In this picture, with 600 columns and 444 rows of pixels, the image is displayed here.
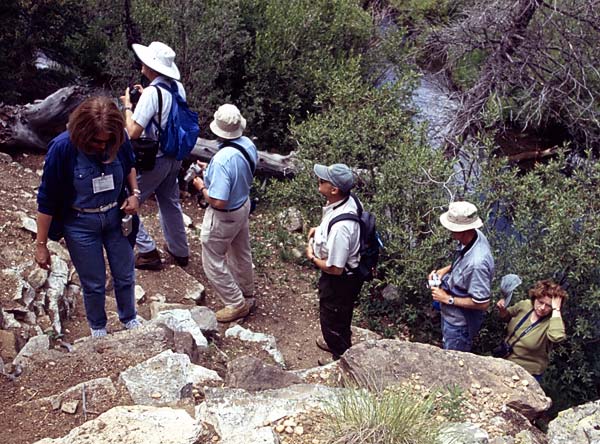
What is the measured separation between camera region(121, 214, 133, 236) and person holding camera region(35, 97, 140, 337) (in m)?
0.03

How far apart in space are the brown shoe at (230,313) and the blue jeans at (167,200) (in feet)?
2.76

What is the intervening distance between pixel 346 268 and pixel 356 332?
62.4 inches

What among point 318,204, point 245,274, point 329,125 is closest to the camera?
point 245,274

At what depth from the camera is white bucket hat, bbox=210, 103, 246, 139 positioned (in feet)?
17.3

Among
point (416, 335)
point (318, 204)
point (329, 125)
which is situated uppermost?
point (329, 125)

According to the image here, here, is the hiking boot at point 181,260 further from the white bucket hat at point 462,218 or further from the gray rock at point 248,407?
the gray rock at point 248,407

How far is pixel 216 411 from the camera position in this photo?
3.51 metres

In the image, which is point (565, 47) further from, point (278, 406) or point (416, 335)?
point (278, 406)

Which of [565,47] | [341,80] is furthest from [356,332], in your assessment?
[565,47]

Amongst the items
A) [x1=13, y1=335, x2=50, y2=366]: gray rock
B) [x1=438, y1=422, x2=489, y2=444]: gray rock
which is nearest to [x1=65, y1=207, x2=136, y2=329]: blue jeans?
[x1=13, y1=335, x2=50, y2=366]: gray rock

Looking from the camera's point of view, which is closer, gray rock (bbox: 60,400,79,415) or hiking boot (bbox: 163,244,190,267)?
gray rock (bbox: 60,400,79,415)

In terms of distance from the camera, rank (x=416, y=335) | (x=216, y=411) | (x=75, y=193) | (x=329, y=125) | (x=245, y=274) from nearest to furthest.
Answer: (x=216, y=411), (x=75, y=193), (x=245, y=274), (x=416, y=335), (x=329, y=125)

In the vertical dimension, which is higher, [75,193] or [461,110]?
[75,193]

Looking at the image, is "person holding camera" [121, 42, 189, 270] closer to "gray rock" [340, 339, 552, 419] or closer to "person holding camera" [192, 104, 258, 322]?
"person holding camera" [192, 104, 258, 322]
